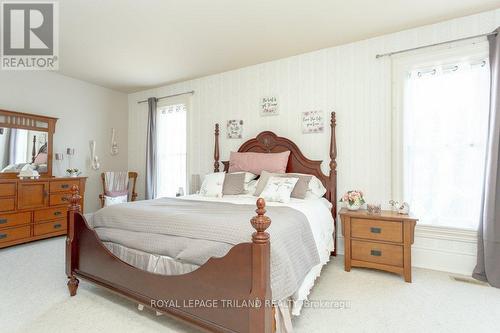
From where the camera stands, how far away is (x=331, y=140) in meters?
3.26

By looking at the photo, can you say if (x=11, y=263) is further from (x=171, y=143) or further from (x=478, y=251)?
(x=478, y=251)

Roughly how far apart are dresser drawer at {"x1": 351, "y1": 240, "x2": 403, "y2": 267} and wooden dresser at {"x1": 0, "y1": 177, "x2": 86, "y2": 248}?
134 inches

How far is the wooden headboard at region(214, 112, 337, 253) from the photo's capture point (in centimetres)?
323

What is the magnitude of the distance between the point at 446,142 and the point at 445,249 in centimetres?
112

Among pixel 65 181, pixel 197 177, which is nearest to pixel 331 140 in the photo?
pixel 197 177

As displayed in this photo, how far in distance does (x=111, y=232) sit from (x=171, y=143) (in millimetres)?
2834

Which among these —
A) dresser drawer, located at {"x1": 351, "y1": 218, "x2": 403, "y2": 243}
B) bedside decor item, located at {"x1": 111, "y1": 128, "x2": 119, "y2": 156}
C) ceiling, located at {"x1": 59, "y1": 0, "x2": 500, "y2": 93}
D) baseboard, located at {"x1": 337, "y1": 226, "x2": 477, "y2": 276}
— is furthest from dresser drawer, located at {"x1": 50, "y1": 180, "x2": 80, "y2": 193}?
baseboard, located at {"x1": 337, "y1": 226, "x2": 477, "y2": 276}

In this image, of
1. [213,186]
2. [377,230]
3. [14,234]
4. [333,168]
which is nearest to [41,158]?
[14,234]

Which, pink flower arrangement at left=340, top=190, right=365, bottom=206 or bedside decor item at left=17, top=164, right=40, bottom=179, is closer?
pink flower arrangement at left=340, top=190, right=365, bottom=206

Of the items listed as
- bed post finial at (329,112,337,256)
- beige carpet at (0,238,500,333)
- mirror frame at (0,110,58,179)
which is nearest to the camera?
beige carpet at (0,238,500,333)

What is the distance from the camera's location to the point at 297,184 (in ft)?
9.89

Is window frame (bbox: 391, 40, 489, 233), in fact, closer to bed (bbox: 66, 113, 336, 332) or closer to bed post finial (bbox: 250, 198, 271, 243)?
bed (bbox: 66, 113, 336, 332)

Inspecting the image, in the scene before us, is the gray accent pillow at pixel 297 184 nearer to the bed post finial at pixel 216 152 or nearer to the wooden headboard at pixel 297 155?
the wooden headboard at pixel 297 155

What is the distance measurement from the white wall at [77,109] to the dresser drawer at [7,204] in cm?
98
